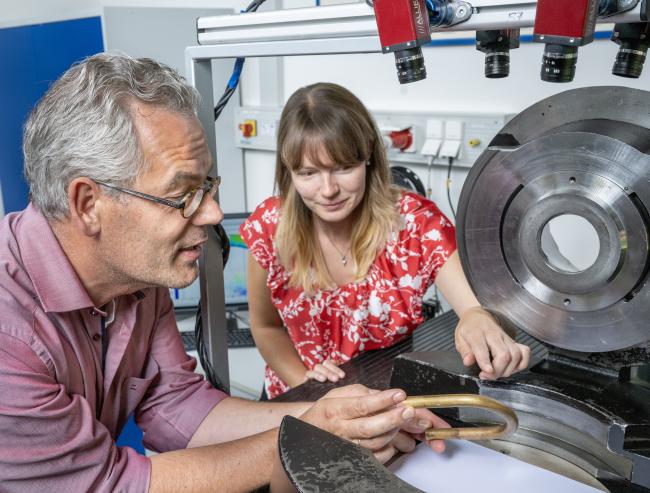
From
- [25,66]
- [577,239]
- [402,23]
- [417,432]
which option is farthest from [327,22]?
[25,66]

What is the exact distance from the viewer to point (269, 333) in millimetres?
1537

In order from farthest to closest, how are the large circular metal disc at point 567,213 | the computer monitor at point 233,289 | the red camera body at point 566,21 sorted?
the computer monitor at point 233,289
the large circular metal disc at point 567,213
the red camera body at point 566,21

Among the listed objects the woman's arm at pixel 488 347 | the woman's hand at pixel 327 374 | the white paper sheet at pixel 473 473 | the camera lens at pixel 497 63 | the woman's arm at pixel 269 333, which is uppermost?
the camera lens at pixel 497 63

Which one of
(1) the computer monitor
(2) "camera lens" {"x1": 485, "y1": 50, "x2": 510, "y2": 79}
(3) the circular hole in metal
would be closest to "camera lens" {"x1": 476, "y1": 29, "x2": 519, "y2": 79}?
(2) "camera lens" {"x1": 485, "y1": 50, "x2": 510, "y2": 79}

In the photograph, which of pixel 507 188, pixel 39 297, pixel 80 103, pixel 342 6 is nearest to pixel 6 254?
pixel 39 297

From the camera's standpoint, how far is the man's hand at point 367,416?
755mm

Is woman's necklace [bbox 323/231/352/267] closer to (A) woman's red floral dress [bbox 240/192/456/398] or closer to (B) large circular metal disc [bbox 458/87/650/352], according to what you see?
(A) woman's red floral dress [bbox 240/192/456/398]

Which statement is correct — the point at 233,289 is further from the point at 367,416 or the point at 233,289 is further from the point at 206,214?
the point at 367,416

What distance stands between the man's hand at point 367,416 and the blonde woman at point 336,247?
502mm

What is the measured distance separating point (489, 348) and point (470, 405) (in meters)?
0.17

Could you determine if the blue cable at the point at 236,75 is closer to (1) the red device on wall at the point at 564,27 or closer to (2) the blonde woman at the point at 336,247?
(2) the blonde woman at the point at 336,247

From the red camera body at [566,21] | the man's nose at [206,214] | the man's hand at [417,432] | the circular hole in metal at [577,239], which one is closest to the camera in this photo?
the red camera body at [566,21]

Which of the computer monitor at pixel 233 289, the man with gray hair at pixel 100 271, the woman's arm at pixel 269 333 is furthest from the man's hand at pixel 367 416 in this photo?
the computer monitor at pixel 233 289

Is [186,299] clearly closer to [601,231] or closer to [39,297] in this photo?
[39,297]
